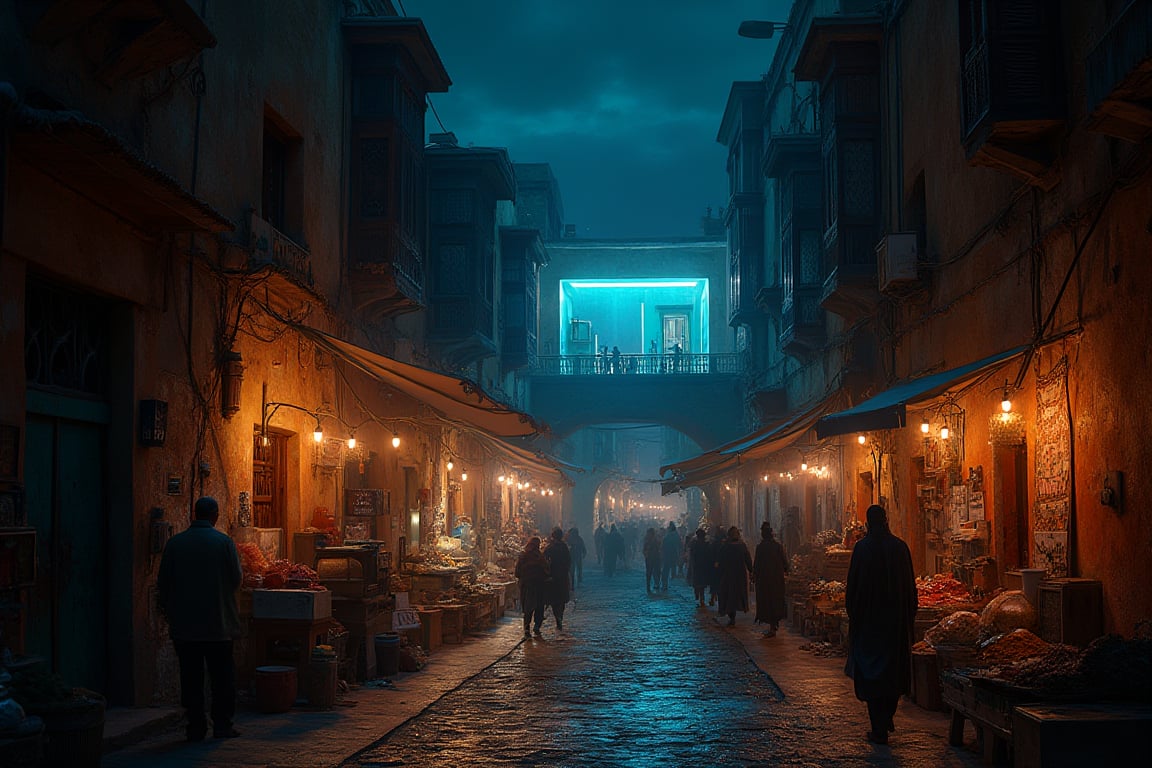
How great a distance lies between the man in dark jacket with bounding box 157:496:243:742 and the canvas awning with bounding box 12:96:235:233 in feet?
7.26

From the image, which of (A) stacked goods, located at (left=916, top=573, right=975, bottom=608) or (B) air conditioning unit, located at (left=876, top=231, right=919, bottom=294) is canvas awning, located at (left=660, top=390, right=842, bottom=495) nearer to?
(B) air conditioning unit, located at (left=876, top=231, right=919, bottom=294)

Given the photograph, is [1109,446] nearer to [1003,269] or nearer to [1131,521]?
[1131,521]

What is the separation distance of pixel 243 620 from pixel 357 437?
545 centimetres

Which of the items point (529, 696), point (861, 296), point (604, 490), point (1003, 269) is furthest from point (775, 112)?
point (604, 490)

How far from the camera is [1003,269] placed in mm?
10430

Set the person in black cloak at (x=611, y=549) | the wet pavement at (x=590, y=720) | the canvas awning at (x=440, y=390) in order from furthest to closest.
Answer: the person in black cloak at (x=611, y=549), the canvas awning at (x=440, y=390), the wet pavement at (x=590, y=720)

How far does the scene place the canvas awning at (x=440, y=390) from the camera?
12250mm

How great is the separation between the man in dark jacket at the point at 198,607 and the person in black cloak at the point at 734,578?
11529 mm

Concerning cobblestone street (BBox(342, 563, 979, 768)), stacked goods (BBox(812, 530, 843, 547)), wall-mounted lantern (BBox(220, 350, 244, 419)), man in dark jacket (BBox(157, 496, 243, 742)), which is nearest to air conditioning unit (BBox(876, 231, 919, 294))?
cobblestone street (BBox(342, 563, 979, 768))

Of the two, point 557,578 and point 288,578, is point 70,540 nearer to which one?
point 288,578

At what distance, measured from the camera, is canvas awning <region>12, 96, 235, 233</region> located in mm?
6352

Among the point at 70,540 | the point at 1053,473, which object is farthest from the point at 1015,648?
the point at 70,540

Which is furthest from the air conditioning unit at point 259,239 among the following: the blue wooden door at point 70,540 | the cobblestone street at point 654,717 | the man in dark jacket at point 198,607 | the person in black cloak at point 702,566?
the person in black cloak at point 702,566

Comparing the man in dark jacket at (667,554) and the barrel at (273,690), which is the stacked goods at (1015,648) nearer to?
the barrel at (273,690)
